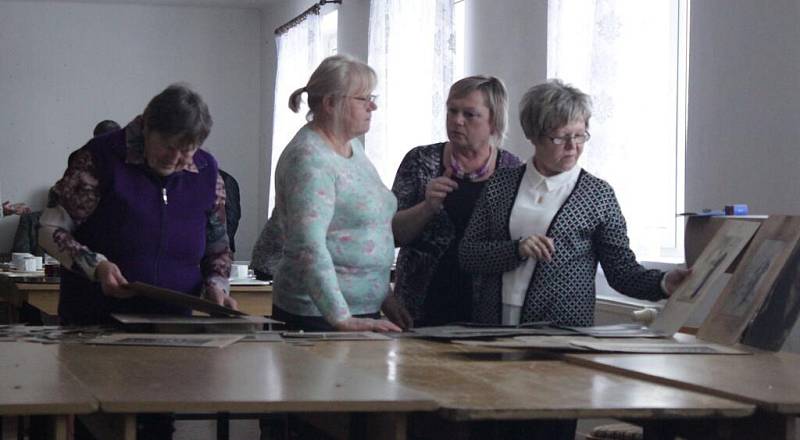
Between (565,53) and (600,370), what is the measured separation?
3.12 metres

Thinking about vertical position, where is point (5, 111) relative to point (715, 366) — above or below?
above

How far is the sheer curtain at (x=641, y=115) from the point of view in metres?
4.46

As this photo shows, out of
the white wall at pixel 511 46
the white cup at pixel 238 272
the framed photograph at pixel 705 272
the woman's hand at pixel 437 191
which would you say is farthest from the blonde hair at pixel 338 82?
the white wall at pixel 511 46

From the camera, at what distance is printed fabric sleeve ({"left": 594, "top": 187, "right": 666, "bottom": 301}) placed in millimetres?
2674

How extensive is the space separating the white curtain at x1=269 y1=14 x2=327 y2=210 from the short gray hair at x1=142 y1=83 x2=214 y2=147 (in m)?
6.05

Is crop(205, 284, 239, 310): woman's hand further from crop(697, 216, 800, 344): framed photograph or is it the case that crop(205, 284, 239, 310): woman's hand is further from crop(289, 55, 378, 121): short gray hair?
crop(697, 216, 800, 344): framed photograph

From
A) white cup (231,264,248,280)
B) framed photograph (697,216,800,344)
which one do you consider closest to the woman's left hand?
framed photograph (697,216,800,344)

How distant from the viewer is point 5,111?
10492mm

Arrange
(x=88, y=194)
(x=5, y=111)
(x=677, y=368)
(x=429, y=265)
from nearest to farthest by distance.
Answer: (x=677, y=368), (x=88, y=194), (x=429, y=265), (x=5, y=111)

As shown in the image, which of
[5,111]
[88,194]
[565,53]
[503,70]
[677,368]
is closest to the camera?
[677,368]

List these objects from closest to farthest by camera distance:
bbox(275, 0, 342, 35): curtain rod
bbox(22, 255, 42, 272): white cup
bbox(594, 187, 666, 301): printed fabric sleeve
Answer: bbox(594, 187, 666, 301): printed fabric sleeve, bbox(22, 255, 42, 272): white cup, bbox(275, 0, 342, 35): curtain rod

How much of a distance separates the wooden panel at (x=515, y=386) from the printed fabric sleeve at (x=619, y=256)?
0.55 meters

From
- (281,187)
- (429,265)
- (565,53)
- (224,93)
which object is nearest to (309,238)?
(281,187)

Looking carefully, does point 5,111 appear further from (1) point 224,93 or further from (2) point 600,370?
(2) point 600,370
